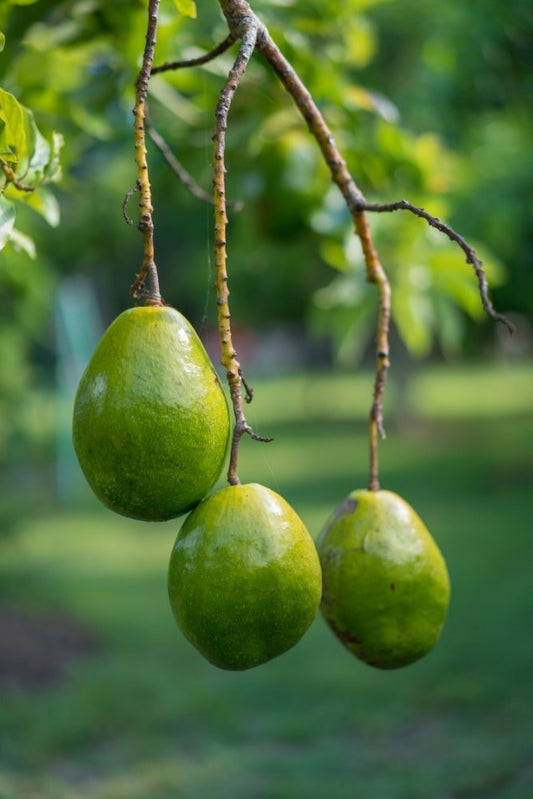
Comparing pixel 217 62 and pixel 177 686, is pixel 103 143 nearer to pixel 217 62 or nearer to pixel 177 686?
pixel 217 62

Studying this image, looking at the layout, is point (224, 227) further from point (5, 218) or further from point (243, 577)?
point (243, 577)

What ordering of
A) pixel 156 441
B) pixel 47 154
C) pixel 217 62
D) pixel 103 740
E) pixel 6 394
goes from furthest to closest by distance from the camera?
pixel 6 394 < pixel 103 740 < pixel 217 62 < pixel 47 154 < pixel 156 441

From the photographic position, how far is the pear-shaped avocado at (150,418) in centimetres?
125

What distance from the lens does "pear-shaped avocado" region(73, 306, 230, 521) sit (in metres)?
1.25

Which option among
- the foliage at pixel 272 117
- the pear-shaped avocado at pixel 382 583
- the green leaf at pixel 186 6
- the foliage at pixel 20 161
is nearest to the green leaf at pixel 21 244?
the foliage at pixel 20 161

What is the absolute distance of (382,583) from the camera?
1507mm

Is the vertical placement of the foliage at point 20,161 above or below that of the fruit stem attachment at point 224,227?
above

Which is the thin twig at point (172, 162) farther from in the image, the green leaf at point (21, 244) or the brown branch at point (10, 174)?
the brown branch at point (10, 174)

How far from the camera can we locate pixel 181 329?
1.30m

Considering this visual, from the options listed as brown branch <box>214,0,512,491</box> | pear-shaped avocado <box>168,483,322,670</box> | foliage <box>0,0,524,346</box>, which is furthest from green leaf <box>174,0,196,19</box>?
pear-shaped avocado <box>168,483,322,670</box>

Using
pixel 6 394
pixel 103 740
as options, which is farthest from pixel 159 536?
pixel 103 740

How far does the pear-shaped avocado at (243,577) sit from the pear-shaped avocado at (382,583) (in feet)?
0.67

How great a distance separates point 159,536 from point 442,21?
7748 mm

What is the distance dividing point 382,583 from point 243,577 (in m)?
0.31
